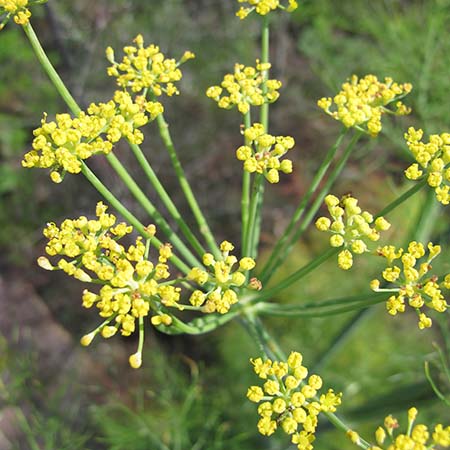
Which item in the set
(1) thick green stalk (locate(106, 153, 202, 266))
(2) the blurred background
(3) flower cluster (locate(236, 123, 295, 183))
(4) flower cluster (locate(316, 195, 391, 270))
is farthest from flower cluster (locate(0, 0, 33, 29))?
(2) the blurred background

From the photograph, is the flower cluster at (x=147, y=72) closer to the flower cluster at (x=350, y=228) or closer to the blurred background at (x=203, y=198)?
the flower cluster at (x=350, y=228)

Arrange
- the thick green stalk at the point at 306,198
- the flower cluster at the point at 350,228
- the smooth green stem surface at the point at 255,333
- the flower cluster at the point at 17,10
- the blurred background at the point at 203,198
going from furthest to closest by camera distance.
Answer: the blurred background at the point at 203,198 < the smooth green stem surface at the point at 255,333 < the thick green stalk at the point at 306,198 < the flower cluster at the point at 17,10 < the flower cluster at the point at 350,228

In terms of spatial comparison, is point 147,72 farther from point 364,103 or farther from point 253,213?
point 364,103

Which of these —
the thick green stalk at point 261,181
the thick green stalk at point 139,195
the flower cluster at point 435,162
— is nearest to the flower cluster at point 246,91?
the thick green stalk at point 261,181

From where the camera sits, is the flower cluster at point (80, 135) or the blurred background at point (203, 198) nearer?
the flower cluster at point (80, 135)

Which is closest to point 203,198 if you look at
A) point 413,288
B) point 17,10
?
point 17,10

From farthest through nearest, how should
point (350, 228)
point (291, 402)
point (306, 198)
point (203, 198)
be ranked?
1. point (203, 198)
2. point (306, 198)
3. point (350, 228)
4. point (291, 402)

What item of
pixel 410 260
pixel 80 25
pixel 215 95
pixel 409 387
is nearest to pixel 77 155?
pixel 215 95
